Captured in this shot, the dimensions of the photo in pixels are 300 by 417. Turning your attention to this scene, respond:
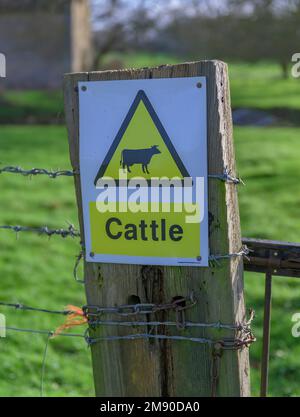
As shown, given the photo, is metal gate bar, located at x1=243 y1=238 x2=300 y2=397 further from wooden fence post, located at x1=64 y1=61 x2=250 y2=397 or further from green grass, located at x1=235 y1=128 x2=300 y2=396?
green grass, located at x1=235 y1=128 x2=300 y2=396

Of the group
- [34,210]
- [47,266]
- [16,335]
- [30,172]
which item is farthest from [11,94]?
[30,172]

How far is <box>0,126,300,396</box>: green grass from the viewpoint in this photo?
4.68 m

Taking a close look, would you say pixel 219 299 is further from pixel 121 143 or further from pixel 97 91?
pixel 97 91

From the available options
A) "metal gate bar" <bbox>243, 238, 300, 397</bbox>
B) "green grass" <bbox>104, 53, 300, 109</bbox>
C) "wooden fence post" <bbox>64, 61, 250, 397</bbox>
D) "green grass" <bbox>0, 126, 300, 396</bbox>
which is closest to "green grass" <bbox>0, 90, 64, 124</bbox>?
"green grass" <bbox>104, 53, 300, 109</bbox>

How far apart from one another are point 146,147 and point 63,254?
5.21 metres

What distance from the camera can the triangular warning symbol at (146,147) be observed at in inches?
83.5

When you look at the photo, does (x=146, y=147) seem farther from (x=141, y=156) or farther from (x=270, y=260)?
(x=270, y=260)

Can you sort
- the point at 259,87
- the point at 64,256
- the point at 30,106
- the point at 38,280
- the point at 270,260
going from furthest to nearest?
the point at 259,87 → the point at 30,106 → the point at 64,256 → the point at 38,280 → the point at 270,260

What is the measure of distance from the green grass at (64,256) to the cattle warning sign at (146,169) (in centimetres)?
224

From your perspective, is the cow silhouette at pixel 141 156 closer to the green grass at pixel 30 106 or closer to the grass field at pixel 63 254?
the grass field at pixel 63 254

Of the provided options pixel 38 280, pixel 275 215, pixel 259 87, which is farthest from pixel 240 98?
pixel 38 280

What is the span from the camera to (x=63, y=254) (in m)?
A: 7.23

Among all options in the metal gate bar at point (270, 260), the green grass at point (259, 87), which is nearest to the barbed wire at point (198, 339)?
the metal gate bar at point (270, 260)

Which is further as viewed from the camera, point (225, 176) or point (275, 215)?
point (275, 215)
